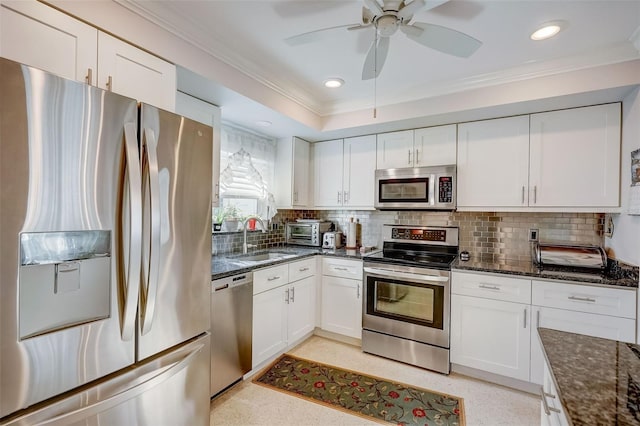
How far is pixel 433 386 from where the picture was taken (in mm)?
2422

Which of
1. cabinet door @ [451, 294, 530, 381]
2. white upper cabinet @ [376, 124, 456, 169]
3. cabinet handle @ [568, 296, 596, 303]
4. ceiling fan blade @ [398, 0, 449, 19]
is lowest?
cabinet door @ [451, 294, 530, 381]

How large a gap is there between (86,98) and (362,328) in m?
2.78

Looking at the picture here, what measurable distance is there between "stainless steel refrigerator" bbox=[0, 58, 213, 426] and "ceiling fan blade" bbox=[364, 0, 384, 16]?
1.06 m

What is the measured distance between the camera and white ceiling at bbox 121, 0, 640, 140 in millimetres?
1712

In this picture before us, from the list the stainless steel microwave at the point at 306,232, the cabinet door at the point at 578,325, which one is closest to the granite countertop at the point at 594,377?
the cabinet door at the point at 578,325

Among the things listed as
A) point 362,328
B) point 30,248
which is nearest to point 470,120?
point 362,328

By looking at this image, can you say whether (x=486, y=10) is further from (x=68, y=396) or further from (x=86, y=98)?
(x=68, y=396)

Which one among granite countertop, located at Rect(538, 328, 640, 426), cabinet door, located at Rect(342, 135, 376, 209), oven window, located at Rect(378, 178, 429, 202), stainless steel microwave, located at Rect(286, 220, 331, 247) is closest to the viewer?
granite countertop, located at Rect(538, 328, 640, 426)

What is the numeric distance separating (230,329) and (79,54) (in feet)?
6.06

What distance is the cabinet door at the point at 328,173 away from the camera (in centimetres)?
362

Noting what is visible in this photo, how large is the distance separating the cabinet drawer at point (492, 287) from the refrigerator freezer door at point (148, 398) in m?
2.04

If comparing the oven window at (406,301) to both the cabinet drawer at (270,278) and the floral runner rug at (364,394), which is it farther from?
the cabinet drawer at (270,278)

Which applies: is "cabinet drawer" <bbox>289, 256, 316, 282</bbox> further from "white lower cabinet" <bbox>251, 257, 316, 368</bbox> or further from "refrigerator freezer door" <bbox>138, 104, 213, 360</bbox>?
"refrigerator freezer door" <bbox>138, 104, 213, 360</bbox>

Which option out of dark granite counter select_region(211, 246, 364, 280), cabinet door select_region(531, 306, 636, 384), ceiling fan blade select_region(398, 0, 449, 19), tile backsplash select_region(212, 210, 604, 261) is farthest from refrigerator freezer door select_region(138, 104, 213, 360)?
cabinet door select_region(531, 306, 636, 384)
